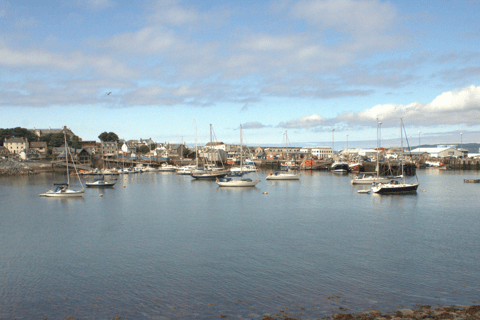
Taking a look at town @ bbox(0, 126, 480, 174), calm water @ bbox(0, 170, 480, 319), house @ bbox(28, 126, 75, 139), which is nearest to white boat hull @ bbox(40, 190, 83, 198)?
calm water @ bbox(0, 170, 480, 319)

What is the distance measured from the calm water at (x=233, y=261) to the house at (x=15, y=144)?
109 metres

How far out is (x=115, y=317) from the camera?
12172 millimetres

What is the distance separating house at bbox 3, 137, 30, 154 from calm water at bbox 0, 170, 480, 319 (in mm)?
108744

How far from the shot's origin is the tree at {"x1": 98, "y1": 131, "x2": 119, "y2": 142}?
153m

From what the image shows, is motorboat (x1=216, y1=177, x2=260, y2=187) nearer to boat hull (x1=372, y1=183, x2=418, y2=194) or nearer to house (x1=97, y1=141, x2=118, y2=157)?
boat hull (x1=372, y1=183, x2=418, y2=194)

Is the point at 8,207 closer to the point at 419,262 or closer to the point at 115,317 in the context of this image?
the point at 115,317

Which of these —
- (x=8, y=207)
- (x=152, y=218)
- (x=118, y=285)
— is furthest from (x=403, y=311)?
(x=8, y=207)

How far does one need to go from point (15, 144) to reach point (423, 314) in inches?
5659

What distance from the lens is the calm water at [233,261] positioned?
519 inches

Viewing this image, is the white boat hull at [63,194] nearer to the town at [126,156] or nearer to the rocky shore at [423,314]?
the rocky shore at [423,314]

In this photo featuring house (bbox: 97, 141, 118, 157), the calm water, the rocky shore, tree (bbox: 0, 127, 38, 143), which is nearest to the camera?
the rocky shore

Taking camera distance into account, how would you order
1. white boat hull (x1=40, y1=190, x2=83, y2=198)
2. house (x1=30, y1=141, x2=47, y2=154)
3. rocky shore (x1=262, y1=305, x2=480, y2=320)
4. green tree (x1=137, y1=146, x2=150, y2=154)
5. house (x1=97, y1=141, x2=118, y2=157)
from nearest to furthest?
rocky shore (x1=262, y1=305, x2=480, y2=320) → white boat hull (x1=40, y1=190, x2=83, y2=198) → house (x1=30, y1=141, x2=47, y2=154) → house (x1=97, y1=141, x2=118, y2=157) → green tree (x1=137, y1=146, x2=150, y2=154)

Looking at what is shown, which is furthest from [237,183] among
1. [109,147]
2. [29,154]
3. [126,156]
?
[109,147]

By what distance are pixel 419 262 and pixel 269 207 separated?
20.0 meters
